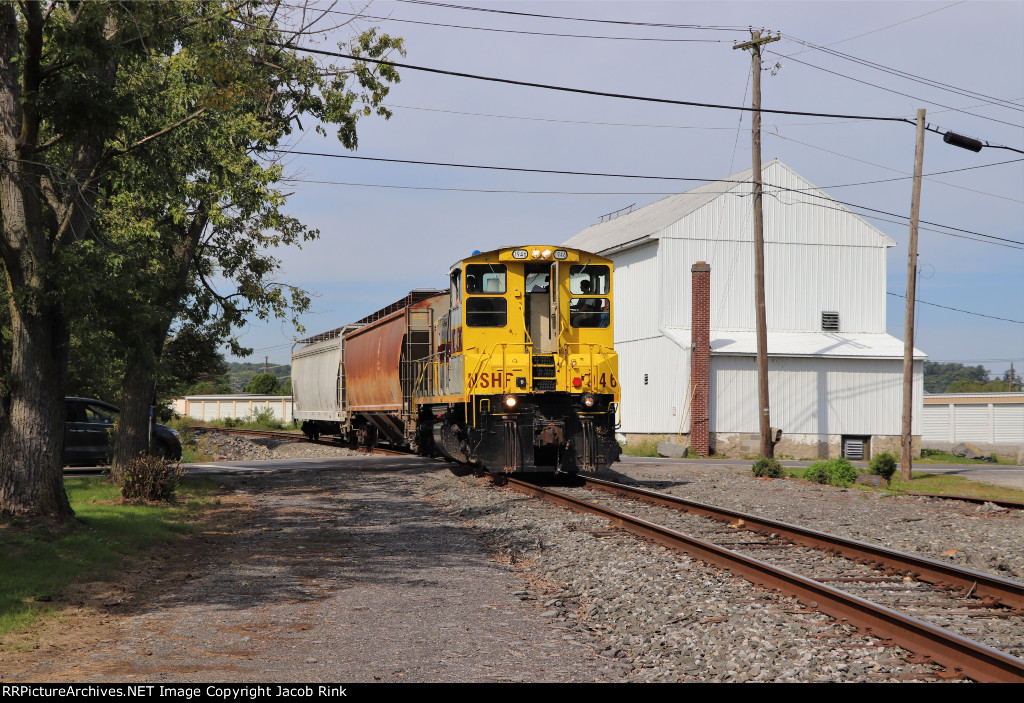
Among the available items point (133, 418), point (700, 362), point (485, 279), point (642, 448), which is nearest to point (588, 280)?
point (485, 279)

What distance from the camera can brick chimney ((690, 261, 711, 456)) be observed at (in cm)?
3177

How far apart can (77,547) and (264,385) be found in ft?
260

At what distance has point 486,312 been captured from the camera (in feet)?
54.2

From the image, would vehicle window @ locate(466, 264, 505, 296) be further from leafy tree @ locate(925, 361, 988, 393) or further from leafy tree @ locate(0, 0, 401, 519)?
leafy tree @ locate(925, 361, 988, 393)

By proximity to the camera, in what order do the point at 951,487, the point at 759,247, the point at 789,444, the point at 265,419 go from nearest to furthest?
the point at 951,487 → the point at 759,247 → the point at 789,444 → the point at 265,419

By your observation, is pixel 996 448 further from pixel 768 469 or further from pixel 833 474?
pixel 833 474

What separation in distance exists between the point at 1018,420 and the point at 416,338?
35.4m

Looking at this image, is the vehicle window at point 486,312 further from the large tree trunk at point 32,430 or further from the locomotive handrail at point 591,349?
the large tree trunk at point 32,430

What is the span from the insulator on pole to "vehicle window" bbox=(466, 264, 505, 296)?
47.6ft

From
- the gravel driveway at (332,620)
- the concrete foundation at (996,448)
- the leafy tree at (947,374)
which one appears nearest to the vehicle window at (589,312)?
the gravel driveway at (332,620)

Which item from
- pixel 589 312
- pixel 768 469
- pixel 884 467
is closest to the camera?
pixel 589 312

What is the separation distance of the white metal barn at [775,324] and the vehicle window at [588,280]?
1614 centimetres

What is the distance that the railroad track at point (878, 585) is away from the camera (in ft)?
19.7

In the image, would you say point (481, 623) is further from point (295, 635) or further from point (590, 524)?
point (590, 524)
